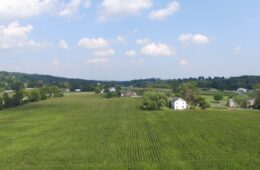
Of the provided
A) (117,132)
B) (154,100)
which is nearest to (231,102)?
(154,100)

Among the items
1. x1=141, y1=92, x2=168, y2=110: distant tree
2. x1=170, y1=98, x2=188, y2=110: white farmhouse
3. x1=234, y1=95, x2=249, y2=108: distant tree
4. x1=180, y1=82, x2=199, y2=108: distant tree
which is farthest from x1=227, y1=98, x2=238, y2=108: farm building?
x1=141, y1=92, x2=168, y2=110: distant tree

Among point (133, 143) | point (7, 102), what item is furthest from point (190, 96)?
point (133, 143)

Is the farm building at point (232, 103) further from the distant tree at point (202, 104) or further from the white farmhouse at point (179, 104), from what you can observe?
the white farmhouse at point (179, 104)

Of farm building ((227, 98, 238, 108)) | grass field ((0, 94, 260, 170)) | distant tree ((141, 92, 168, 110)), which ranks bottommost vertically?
grass field ((0, 94, 260, 170))

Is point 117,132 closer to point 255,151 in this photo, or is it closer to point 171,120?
point 171,120

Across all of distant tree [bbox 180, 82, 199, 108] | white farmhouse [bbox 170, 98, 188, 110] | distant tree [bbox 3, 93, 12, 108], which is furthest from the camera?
distant tree [bbox 3, 93, 12, 108]

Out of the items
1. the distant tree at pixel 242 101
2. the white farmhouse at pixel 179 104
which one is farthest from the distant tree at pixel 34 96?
the distant tree at pixel 242 101

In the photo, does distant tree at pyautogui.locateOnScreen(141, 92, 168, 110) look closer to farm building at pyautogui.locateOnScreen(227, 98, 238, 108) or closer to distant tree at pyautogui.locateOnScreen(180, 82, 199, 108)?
distant tree at pyautogui.locateOnScreen(180, 82, 199, 108)

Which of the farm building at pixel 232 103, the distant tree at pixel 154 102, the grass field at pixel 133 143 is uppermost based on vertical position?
the distant tree at pixel 154 102
